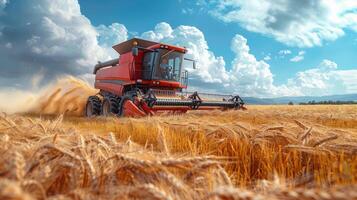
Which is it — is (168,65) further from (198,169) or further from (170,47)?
(198,169)

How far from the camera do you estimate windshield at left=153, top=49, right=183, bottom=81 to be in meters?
13.1

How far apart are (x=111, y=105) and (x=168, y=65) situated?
9.09 ft

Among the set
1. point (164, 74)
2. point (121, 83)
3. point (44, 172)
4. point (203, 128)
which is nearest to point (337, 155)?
point (203, 128)

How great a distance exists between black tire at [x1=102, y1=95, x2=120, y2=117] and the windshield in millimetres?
1843

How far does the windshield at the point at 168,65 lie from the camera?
42.9 feet

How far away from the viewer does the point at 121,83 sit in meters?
14.1

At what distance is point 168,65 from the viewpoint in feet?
44.1

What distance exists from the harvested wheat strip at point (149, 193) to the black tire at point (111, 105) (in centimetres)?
1176

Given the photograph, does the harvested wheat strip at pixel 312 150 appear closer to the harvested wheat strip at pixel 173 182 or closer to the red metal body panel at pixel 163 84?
the harvested wheat strip at pixel 173 182

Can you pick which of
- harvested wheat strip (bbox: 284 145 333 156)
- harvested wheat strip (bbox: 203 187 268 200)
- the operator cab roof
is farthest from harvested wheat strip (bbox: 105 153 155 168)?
the operator cab roof

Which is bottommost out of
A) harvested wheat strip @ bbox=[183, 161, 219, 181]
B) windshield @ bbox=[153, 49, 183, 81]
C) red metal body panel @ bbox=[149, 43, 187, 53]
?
harvested wheat strip @ bbox=[183, 161, 219, 181]

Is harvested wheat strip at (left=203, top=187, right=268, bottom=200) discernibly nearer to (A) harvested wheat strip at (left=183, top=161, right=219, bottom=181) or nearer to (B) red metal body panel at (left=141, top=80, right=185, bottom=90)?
(A) harvested wheat strip at (left=183, top=161, right=219, bottom=181)

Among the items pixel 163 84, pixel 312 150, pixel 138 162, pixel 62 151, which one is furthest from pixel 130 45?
pixel 138 162

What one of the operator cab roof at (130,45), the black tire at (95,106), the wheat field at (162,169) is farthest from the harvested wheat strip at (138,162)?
the black tire at (95,106)
